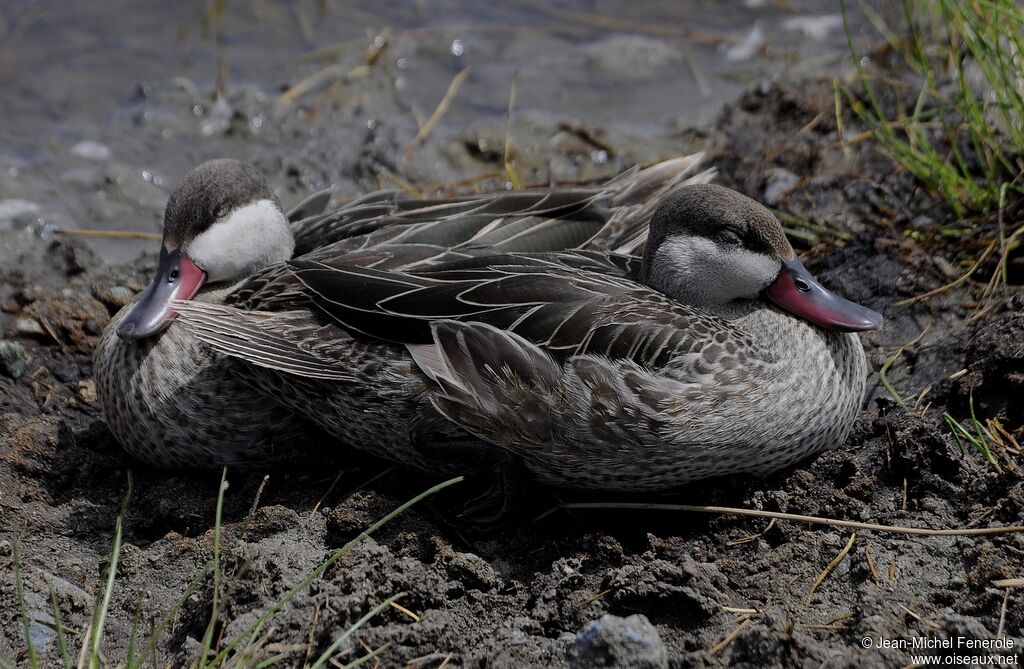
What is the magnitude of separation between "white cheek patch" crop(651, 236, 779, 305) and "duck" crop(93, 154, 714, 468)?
2.32ft

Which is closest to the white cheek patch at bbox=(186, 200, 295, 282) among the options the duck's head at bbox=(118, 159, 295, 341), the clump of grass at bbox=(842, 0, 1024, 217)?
the duck's head at bbox=(118, 159, 295, 341)

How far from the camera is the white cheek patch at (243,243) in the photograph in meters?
4.45

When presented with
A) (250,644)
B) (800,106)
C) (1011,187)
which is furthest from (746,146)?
(250,644)

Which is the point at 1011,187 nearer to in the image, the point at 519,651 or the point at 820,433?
the point at 820,433

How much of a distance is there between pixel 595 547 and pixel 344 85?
4767mm

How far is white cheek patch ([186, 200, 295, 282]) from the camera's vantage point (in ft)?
14.6

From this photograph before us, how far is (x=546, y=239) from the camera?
180 inches

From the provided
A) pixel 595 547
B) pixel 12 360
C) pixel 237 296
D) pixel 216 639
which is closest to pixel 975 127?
pixel 595 547

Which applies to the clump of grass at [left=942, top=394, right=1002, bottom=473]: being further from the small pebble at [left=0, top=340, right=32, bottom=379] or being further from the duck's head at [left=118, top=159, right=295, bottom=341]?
the small pebble at [left=0, top=340, right=32, bottom=379]

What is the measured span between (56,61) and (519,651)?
631cm

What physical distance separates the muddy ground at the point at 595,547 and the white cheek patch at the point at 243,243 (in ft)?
2.76

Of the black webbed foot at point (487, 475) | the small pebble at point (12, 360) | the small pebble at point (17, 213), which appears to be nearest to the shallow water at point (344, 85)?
the small pebble at point (17, 213)

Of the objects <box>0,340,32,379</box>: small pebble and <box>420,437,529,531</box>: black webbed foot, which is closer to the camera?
<box>420,437,529,531</box>: black webbed foot

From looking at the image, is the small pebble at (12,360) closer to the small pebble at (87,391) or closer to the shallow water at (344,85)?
the small pebble at (87,391)
